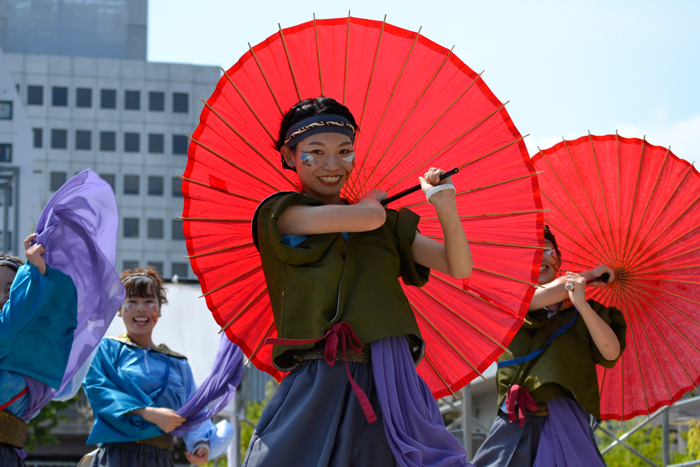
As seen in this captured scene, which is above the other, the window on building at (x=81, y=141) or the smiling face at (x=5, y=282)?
the window on building at (x=81, y=141)

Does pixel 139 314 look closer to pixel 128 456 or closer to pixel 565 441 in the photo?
pixel 128 456

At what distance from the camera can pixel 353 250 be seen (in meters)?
3.01

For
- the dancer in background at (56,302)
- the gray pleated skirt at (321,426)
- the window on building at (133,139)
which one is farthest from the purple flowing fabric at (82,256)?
the window on building at (133,139)

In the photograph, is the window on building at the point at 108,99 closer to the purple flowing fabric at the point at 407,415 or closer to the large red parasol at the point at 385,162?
the large red parasol at the point at 385,162

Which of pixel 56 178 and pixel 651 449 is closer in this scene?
pixel 651 449

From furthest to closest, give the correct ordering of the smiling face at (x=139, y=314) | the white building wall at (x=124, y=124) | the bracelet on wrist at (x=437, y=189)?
the white building wall at (x=124, y=124), the smiling face at (x=139, y=314), the bracelet on wrist at (x=437, y=189)

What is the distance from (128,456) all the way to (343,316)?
8.24 ft

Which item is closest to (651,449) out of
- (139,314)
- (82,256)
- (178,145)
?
(139,314)

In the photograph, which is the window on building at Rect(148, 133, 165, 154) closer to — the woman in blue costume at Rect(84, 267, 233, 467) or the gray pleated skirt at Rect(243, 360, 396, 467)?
the woman in blue costume at Rect(84, 267, 233, 467)

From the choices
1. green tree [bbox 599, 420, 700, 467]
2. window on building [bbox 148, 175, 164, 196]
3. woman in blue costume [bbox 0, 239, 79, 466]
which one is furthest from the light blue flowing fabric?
window on building [bbox 148, 175, 164, 196]

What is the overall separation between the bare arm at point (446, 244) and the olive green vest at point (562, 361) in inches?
56.1

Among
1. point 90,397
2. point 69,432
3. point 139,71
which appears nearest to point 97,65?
point 139,71

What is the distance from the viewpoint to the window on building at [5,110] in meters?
41.1

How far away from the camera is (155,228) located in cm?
4941
